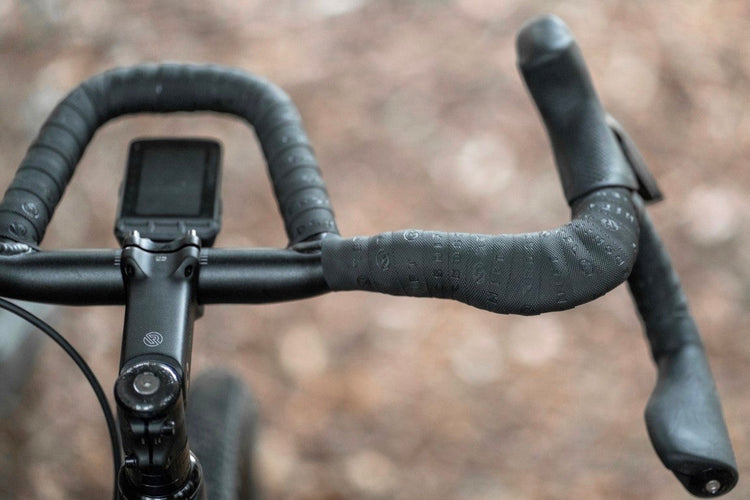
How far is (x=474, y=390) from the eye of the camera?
1.44m

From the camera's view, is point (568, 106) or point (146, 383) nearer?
point (146, 383)

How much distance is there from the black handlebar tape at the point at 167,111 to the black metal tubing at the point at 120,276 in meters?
0.03

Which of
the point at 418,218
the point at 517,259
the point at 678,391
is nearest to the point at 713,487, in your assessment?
the point at 678,391

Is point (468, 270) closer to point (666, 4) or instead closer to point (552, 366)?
point (552, 366)

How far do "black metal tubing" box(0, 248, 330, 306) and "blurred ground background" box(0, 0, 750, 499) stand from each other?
830 millimetres

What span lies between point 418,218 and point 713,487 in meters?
1.00

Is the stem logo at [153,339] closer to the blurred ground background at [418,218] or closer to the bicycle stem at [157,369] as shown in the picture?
the bicycle stem at [157,369]

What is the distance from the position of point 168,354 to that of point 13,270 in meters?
A: 0.15

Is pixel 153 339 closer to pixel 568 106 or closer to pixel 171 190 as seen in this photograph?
pixel 171 190

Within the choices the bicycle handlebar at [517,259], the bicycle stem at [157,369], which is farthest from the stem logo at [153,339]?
the bicycle handlebar at [517,259]

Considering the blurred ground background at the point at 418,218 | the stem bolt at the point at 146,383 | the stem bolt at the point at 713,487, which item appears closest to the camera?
the stem bolt at the point at 146,383

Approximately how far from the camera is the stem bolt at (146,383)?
0.49 m

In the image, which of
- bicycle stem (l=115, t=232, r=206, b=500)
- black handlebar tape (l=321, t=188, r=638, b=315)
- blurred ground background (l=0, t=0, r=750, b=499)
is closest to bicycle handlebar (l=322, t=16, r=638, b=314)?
black handlebar tape (l=321, t=188, r=638, b=315)

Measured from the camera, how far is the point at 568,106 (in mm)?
640
